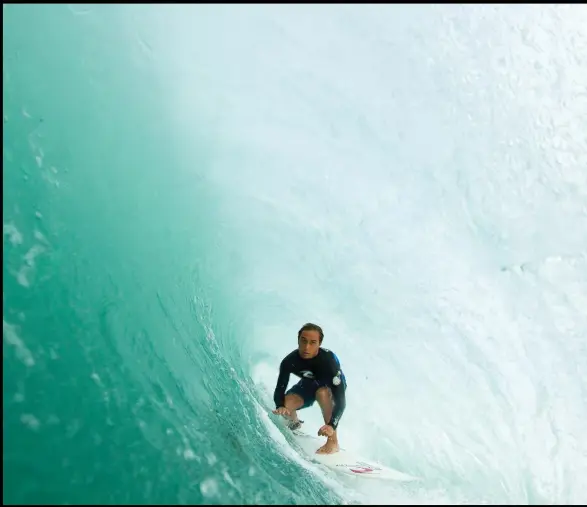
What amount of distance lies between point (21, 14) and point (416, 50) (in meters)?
5.52

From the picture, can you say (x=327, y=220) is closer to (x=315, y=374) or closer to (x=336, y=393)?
(x=315, y=374)

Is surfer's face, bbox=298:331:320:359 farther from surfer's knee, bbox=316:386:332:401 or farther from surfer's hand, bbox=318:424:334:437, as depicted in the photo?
surfer's hand, bbox=318:424:334:437

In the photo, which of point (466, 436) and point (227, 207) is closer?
point (466, 436)

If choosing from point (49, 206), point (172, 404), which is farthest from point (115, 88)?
point (172, 404)

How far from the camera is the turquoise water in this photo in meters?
4.57

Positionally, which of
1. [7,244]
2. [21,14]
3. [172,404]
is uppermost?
[21,14]

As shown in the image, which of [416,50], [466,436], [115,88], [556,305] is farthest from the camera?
[416,50]

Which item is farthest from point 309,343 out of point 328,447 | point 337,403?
point 328,447

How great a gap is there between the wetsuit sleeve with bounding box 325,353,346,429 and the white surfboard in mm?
375

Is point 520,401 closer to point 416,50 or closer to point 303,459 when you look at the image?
point 303,459

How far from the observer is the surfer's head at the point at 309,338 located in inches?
193

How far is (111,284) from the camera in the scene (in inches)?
177

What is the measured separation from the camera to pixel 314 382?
17.4 ft

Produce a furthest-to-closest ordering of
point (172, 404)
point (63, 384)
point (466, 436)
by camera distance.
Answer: point (466, 436)
point (172, 404)
point (63, 384)
